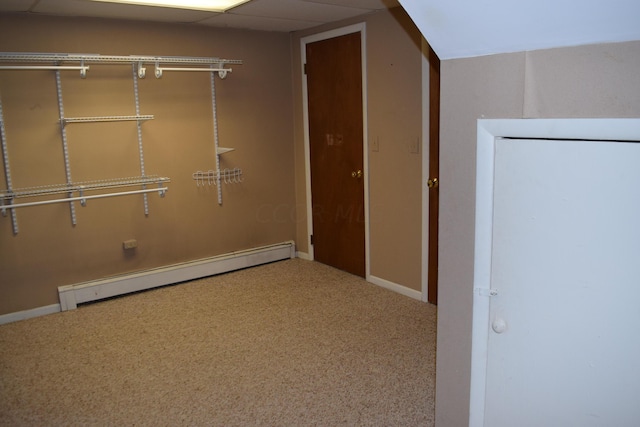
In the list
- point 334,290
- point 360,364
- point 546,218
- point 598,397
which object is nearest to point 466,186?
point 546,218

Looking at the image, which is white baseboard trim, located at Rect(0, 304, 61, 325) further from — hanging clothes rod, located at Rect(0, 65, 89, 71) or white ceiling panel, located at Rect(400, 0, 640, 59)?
white ceiling panel, located at Rect(400, 0, 640, 59)

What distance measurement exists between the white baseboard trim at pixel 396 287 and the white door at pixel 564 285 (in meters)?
2.43

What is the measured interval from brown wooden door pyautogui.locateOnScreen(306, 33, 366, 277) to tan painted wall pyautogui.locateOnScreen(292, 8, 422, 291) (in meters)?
0.14

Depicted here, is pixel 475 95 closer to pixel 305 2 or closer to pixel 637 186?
pixel 637 186

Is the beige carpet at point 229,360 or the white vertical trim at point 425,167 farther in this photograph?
the white vertical trim at point 425,167

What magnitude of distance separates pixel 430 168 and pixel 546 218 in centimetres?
241

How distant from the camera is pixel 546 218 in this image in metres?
1.46

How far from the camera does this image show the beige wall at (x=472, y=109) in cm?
128

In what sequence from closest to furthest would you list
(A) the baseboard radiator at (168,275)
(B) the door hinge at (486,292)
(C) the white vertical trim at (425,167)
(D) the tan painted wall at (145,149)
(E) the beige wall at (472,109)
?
(E) the beige wall at (472,109)
(B) the door hinge at (486,292)
(C) the white vertical trim at (425,167)
(D) the tan painted wall at (145,149)
(A) the baseboard radiator at (168,275)

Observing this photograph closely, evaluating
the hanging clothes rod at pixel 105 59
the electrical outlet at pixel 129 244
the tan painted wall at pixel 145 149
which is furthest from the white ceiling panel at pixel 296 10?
the electrical outlet at pixel 129 244

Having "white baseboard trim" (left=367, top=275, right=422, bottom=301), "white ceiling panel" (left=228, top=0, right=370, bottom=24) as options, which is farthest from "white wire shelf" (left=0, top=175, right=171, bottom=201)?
"white baseboard trim" (left=367, top=275, right=422, bottom=301)

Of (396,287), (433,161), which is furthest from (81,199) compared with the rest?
(433,161)

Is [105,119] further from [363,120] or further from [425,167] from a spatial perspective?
[425,167]

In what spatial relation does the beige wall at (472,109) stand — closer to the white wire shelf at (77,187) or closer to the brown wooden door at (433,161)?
the brown wooden door at (433,161)
